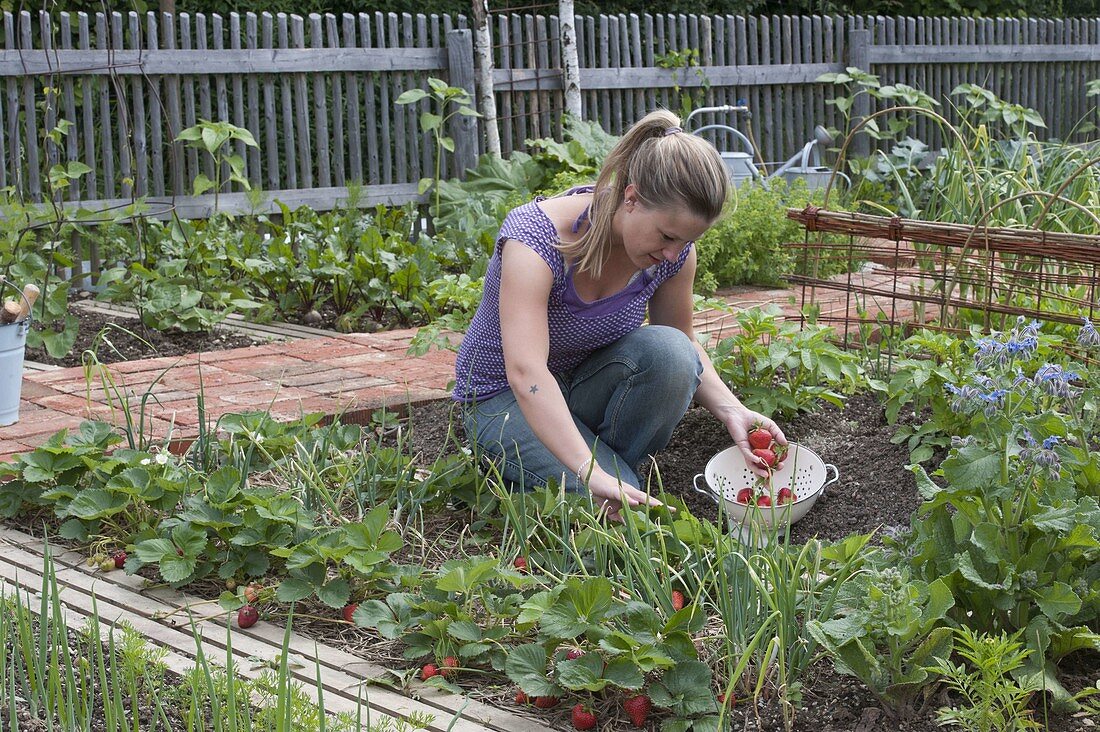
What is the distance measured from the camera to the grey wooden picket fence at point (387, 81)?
667 cm

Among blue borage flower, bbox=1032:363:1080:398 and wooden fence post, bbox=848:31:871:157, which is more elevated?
wooden fence post, bbox=848:31:871:157

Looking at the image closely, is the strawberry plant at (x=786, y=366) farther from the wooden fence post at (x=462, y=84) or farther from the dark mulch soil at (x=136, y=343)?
the wooden fence post at (x=462, y=84)

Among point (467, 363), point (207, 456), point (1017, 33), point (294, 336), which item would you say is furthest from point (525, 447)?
point (1017, 33)

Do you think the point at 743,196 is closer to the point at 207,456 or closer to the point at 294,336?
the point at 294,336

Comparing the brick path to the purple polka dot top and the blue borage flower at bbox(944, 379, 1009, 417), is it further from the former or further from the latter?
the blue borage flower at bbox(944, 379, 1009, 417)

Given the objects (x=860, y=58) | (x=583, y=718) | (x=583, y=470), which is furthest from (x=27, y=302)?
(x=860, y=58)

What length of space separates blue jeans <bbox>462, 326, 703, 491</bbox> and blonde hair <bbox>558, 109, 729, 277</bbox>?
0.27m

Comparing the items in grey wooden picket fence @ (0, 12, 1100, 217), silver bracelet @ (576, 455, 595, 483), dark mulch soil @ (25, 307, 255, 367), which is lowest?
dark mulch soil @ (25, 307, 255, 367)

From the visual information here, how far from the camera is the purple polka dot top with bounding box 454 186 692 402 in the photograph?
2951 millimetres

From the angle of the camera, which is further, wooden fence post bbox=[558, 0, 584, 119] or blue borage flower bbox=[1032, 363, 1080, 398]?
wooden fence post bbox=[558, 0, 584, 119]

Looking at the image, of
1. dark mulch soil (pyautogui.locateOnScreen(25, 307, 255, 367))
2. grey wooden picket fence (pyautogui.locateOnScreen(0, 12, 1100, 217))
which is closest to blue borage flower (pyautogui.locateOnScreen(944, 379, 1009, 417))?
dark mulch soil (pyautogui.locateOnScreen(25, 307, 255, 367))

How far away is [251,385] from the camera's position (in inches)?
160

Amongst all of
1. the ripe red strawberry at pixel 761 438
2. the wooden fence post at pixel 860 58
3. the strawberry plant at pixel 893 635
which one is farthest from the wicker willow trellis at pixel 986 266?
the wooden fence post at pixel 860 58

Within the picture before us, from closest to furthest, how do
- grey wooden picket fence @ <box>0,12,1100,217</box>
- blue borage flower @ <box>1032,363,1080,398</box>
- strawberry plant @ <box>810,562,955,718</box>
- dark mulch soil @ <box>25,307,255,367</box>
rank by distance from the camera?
strawberry plant @ <box>810,562,955,718</box>
blue borage flower @ <box>1032,363,1080,398</box>
dark mulch soil @ <box>25,307,255,367</box>
grey wooden picket fence @ <box>0,12,1100,217</box>
